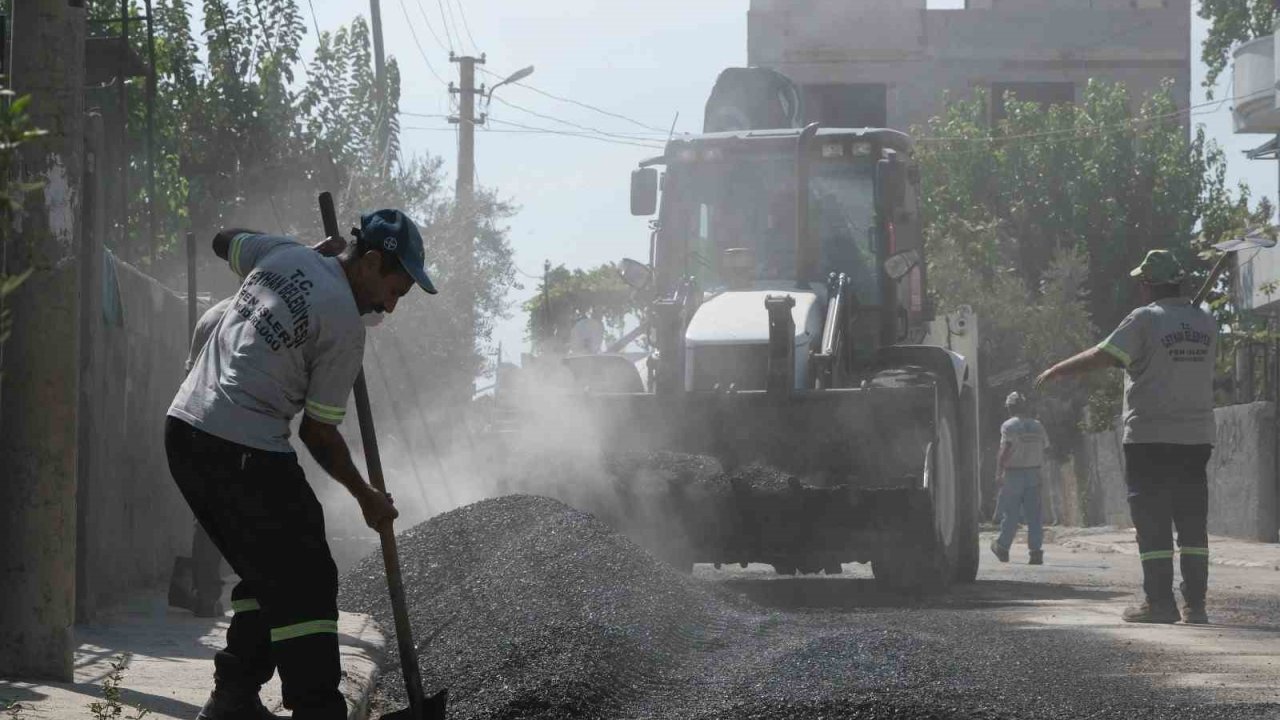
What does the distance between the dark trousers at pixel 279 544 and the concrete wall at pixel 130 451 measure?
11.2 feet

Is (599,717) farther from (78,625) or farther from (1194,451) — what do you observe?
(1194,451)

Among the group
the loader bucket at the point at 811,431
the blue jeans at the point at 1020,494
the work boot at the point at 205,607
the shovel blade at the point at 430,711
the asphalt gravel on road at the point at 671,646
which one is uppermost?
the loader bucket at the point at 811,431

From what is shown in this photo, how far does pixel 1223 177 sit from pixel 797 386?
33.6m

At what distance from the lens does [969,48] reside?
176ft

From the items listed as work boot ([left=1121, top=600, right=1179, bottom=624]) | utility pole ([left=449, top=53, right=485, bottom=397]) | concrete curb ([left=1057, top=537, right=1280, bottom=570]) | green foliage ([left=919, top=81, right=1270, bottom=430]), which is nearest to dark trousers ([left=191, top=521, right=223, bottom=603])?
work boot ([left=1121, top=600, right=1179, bottom=624])

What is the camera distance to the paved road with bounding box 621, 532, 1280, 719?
6.22m

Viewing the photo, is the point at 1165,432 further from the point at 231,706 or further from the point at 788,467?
the point at 231,706

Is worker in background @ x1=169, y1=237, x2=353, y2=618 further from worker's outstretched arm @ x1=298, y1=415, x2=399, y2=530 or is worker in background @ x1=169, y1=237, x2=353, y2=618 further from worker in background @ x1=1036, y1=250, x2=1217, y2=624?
worker in background @ x1=1036, y1=250, x2=1217, y2=624

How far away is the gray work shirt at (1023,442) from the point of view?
59.2 feet

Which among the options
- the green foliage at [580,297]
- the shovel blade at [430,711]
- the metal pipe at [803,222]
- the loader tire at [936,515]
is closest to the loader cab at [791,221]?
the metal pipe at [803,222]

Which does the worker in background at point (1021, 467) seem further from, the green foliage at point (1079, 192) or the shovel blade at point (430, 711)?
the green foliage at point (1079, 192)

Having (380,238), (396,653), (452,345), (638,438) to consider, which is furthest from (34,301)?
(452,345)

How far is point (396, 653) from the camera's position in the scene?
7.78m

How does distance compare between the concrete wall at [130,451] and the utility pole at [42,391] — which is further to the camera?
the concrete wall at [130,451]
